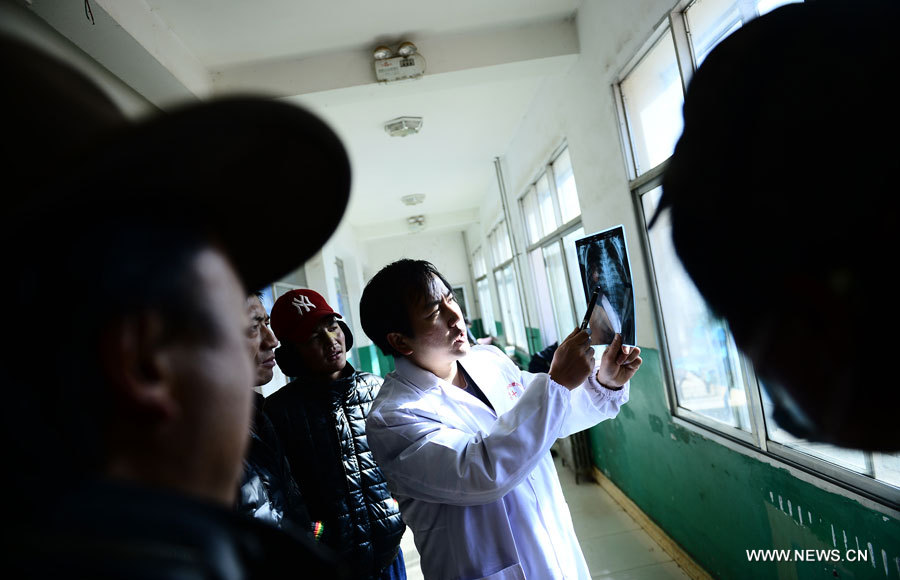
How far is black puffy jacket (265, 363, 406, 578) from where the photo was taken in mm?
1885

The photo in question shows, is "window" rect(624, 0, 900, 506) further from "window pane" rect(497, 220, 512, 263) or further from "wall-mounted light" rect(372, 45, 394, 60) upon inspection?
"window pane" rect(497, 220, 512, 263)

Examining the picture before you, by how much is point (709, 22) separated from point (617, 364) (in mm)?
1527

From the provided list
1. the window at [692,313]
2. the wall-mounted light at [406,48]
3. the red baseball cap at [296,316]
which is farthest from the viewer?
the wall-mounted light at [406,48]

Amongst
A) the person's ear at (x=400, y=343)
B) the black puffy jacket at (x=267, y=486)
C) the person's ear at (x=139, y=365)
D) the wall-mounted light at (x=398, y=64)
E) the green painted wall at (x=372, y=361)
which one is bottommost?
the green painted wall at (x=372, y=361)

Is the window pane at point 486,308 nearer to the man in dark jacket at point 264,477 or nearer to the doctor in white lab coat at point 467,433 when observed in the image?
the man in dark jacket at point 264,477

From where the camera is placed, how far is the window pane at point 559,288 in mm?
4736

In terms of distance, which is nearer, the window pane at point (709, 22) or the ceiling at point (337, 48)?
the window pane at point (709, 22)

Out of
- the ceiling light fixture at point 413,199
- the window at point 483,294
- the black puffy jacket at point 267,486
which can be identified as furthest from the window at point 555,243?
the window at point 483,294

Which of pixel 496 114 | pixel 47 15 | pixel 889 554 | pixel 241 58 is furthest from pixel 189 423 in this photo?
pixel 496 114

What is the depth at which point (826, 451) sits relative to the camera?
1.80 m

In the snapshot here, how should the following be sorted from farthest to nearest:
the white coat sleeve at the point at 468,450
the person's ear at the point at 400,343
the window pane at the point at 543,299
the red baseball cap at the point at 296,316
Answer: the window pane at the point at 543,299 < the red baseball cap at the point at 296,316 < the person's ear at the point at 400,343 < the white coat sleeve at the point at 468,450

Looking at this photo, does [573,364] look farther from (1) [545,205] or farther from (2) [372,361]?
(2) [372,361]

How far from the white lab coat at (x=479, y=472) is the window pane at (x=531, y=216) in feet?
13.2

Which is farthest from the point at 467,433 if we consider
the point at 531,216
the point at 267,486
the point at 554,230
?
the point at 531,216
